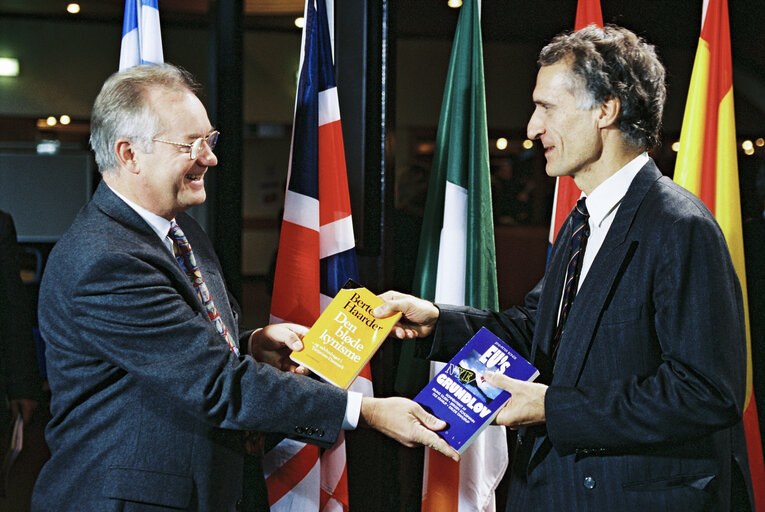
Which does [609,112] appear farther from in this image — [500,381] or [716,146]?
[716,146]

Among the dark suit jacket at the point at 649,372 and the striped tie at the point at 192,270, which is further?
the striped tie at the point at 192,270

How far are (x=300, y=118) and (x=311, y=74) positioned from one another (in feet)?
0.53

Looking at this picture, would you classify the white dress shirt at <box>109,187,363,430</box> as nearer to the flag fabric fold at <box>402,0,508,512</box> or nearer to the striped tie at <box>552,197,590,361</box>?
the striped tie at <box>552,197,590,361</box>

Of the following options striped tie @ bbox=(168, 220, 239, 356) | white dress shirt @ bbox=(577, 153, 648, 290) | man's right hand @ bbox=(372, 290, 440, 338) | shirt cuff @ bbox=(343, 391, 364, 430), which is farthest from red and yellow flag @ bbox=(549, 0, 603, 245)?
striped tie @ bbox=(168, 220, 239, 356)

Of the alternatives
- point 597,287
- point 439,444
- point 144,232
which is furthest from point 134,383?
point 597,287

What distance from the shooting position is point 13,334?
99.7 inches

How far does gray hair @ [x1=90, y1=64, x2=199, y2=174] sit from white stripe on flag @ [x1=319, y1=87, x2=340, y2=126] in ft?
2.57

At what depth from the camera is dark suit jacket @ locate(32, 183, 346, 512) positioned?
1601mm

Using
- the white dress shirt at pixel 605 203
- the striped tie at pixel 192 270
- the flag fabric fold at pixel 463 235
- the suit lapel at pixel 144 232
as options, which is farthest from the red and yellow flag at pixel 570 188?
the suit lapel at pixel 144 232

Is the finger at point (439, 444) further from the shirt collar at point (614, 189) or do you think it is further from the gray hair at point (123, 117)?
the gray hair at point (123, 117)

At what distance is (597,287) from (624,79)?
566 mm

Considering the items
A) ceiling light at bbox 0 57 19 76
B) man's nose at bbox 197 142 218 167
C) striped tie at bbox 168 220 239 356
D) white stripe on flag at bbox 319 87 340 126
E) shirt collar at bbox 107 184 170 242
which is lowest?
striped tie at bbox 168 220 239 356

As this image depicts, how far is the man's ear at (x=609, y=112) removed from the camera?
1806mm

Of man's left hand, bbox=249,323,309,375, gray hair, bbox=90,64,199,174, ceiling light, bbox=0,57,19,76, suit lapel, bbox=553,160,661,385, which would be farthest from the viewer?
ceiling light, bbox=0,57,19,76
